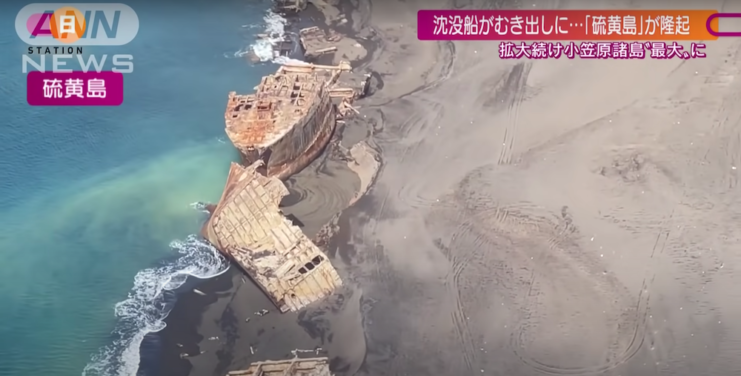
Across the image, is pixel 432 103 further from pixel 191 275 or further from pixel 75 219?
pixel 75 219

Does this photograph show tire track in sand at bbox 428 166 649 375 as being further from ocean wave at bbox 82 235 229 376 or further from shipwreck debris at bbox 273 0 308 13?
shipwreck debris at bbox 273 0 308 13

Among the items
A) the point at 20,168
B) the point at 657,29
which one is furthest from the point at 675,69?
the point at 20,168

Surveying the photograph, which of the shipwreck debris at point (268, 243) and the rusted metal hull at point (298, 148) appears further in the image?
the rusted metal hull at point (298, 148)

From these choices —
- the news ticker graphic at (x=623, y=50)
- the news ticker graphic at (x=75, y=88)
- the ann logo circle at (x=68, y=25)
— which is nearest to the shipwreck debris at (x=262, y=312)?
Result: the news ticker graphic at (x=75, y=88)

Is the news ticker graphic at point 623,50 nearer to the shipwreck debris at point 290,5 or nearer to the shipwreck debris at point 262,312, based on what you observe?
the shipwreck debris at point 290,5

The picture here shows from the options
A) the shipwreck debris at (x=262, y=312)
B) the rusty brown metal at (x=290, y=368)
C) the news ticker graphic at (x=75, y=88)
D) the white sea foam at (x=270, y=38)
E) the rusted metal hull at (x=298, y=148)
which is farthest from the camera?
the white sea foam at (x=270, y=38)
